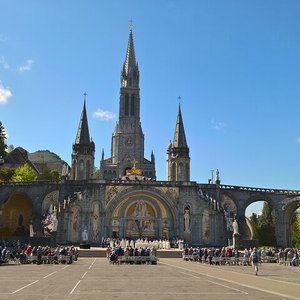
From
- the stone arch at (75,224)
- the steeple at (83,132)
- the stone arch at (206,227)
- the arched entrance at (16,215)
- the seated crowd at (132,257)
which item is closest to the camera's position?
the seated crowd at (132,257)

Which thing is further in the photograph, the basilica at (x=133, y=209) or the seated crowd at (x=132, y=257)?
the basilica at (x=133, y=209)

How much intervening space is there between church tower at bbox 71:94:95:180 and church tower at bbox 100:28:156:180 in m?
23.5

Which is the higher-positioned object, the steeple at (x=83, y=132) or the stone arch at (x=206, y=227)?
the steeple at (x=83, y=132)

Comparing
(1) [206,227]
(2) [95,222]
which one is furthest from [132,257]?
(1) [206,227]

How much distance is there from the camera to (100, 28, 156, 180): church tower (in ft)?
347

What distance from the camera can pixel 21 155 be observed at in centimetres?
9956

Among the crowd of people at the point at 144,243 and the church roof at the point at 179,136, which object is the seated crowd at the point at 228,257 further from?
the church roof at the point at 179,136

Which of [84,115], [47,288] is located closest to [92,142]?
[84,115]

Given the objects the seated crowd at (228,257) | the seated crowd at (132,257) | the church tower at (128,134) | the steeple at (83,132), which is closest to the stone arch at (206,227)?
the seated crowd at (228,257)

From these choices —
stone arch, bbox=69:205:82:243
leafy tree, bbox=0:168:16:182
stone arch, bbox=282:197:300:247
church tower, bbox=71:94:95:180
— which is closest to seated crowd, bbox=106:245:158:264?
stone arch, bbox=69:205:82:243

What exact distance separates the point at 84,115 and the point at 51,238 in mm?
29830

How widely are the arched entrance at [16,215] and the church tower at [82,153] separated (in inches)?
414

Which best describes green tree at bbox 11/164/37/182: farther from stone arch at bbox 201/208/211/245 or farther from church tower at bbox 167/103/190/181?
stone arch at bbox 201/208/211/245

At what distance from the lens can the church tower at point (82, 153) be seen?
7919cm
